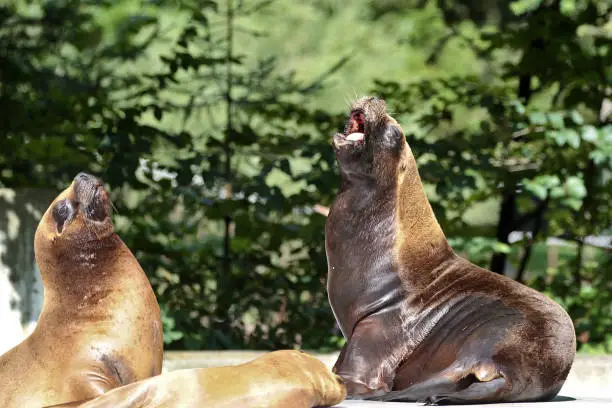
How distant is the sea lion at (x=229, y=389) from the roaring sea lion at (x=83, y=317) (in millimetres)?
396

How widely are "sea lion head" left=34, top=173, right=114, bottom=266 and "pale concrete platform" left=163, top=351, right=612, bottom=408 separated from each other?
1085 mm

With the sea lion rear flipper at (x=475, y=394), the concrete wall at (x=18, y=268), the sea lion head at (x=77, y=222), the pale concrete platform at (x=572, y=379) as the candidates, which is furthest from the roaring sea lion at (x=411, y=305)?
the concrete wall at (x=18, y=268)

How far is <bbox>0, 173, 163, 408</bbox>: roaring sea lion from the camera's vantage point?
3.95m

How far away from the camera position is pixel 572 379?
220 inches

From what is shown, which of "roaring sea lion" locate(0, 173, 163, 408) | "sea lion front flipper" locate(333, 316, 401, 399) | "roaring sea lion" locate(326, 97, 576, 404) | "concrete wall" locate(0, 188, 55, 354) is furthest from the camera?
"concrete wall" locate(0, 188, 55, 354)

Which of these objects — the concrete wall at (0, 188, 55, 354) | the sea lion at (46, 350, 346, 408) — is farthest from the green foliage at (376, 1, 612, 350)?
the sea lion at (46, 350, 346, 408)

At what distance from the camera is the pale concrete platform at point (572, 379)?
4.29 meters

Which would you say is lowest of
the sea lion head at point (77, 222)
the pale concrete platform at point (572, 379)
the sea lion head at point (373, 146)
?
the pale concrete platform at point (572, 379)

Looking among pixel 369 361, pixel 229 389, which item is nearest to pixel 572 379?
pixel 369 361

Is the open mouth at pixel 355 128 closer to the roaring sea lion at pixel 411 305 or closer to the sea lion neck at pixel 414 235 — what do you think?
the roaring sea lion at pixel 411 305

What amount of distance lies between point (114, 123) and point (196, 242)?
1.58 metres

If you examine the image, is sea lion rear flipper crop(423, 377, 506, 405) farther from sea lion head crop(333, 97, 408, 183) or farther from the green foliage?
the green foliage

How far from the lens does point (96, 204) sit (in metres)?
4.16

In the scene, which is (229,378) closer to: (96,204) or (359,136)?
(96,204)
